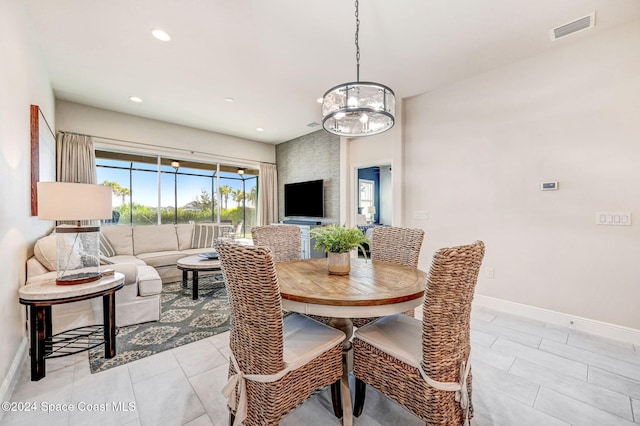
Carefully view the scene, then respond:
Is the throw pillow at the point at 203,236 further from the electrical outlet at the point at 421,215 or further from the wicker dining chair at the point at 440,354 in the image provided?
the wicker dining chair at the point at 440,354

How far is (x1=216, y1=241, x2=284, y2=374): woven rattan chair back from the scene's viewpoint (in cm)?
114

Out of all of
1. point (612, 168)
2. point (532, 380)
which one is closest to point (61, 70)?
point (532, 380)

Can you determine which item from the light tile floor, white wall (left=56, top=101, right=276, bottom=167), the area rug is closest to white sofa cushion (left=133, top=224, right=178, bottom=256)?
the area rug

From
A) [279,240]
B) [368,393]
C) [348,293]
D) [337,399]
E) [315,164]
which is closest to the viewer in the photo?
[348,293]

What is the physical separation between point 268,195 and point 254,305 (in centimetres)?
566

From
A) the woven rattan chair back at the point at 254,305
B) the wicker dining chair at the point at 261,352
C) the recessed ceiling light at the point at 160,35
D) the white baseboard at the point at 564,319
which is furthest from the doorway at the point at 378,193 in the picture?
the woven rattan chair back at the point at 254,305

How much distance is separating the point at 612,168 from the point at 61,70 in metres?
6.19

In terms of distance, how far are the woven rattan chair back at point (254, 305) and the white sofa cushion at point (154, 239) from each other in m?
4.04

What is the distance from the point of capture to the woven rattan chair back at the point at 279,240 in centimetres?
242

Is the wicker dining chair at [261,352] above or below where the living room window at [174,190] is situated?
below

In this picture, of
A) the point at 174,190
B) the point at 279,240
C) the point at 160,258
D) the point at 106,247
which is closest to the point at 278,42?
the point at 279,240

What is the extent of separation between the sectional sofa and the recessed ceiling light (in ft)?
7.25

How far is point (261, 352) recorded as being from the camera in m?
1.24

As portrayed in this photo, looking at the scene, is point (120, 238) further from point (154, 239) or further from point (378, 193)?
point (378, 193)
